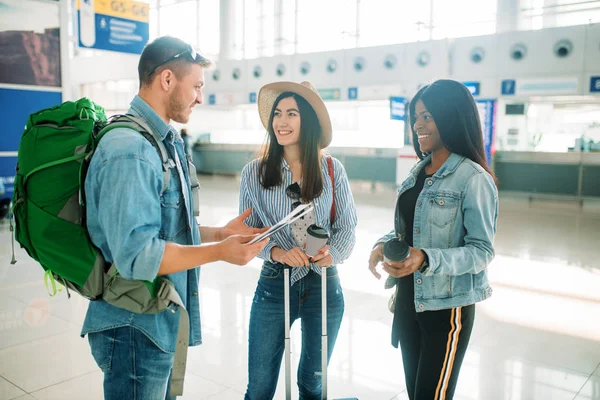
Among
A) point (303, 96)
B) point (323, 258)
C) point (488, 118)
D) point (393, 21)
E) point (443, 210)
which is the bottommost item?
point (323, 258)

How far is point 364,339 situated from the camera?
3.73 m

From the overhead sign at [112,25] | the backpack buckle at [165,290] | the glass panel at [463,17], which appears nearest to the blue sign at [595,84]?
the glass panel at [463,17]

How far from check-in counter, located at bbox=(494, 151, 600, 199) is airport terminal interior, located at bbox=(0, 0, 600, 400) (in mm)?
31

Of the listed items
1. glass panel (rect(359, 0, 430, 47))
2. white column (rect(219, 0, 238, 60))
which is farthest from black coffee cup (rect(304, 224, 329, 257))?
white column (rect(219, 0, 238, 60))

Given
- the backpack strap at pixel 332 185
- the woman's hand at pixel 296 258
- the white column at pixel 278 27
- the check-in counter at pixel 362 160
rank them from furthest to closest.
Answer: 1. the white column at pixel 278 27
2. the check-in counter at pixel 362 160
3. the backpack strap at pixel 332 185
4. the woman's hand at pixel 296 258

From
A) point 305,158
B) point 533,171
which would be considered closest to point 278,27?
point 533,171

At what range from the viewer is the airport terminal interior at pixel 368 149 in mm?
3283

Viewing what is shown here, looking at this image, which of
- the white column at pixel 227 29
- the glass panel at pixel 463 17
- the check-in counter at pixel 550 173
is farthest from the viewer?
the white column at pixel 227 29

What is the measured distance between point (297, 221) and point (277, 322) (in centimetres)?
43

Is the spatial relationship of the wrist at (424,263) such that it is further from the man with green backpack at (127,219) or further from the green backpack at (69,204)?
the green backpack at (69,204)

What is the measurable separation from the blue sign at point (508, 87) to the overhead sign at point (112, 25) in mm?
8296

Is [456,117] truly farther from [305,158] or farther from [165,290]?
[165,290]

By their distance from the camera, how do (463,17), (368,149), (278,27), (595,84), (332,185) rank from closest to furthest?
(332,185), (595,84), (368,149), (463,17), (278,27)

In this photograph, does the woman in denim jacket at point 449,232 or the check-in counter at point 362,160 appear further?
the check-in counter at point 362,160
